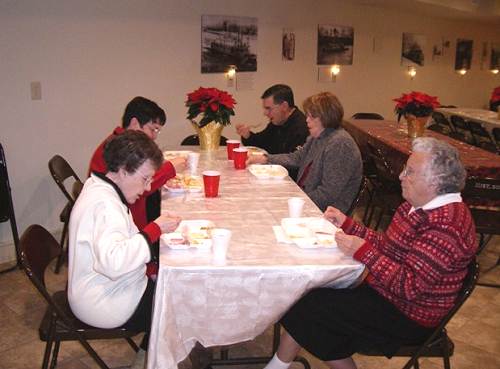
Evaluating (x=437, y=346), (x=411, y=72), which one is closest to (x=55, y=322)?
(x=437, y=346)

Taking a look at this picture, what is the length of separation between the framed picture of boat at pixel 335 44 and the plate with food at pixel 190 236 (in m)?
4.97

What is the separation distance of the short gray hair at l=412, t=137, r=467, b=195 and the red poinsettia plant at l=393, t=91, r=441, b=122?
3007 mm

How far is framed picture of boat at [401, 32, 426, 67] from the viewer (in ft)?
26.8

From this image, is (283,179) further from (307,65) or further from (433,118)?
(433,118)

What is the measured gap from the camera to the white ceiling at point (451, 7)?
7.09 metres

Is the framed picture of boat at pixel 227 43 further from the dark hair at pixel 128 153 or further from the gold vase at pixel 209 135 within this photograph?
the dark hair at pixel 128 153

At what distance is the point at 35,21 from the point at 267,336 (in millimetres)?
2788

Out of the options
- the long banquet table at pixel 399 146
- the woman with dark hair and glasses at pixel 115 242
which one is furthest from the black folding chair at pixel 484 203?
the woman with dark hair and glasses at pixel 115 242

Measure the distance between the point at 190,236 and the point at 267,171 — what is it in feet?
4.08

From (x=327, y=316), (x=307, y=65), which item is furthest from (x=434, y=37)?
(x=327, y=316)

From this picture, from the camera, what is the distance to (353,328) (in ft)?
6.68

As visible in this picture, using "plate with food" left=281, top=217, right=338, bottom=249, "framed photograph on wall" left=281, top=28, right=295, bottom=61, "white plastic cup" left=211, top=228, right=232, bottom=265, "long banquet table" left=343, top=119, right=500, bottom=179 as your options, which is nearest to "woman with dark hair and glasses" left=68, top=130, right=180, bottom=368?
"white plastic cup" left=211, top=228, right=232, bottom=265

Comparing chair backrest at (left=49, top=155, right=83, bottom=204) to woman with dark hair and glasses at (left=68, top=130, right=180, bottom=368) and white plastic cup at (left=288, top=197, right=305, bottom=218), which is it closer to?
woman with dark hair and glasses at (left=68, top=130, right=180, bottom=368)

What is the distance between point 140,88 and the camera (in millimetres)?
4781
